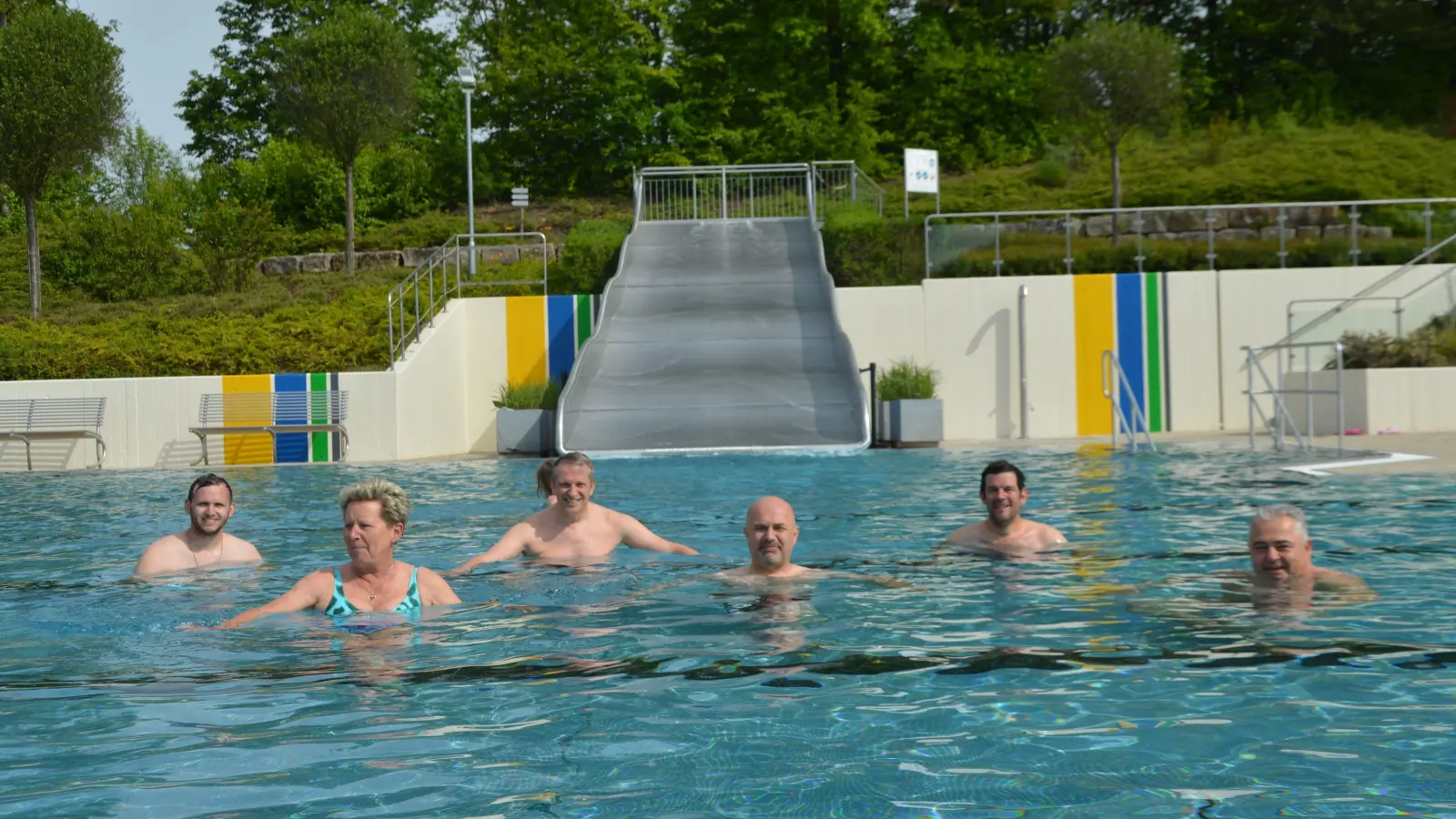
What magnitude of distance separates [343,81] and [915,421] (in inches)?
542

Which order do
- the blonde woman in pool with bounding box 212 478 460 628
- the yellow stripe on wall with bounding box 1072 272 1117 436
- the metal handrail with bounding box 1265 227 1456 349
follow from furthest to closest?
the yellow stripe on wall with bounding box 1072 272 1117 436 < the metal handrail with bounding box 1265 227 1456 349 < the blonde woman in pool with bounding box 212 478 460 628

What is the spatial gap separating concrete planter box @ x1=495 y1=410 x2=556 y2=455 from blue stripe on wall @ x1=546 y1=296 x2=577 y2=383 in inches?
109

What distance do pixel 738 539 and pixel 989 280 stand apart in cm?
1238

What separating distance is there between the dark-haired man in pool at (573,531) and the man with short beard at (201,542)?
1.36 metres

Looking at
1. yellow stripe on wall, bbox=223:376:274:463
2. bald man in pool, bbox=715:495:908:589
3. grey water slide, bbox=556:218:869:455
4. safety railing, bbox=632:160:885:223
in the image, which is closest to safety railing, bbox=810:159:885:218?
safety railing, bbox=632:160:885:223

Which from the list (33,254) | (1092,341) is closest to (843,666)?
(1092,341)

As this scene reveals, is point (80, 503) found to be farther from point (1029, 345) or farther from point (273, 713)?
point (1029, 345)

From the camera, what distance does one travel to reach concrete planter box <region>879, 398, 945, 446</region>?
18.9 metres

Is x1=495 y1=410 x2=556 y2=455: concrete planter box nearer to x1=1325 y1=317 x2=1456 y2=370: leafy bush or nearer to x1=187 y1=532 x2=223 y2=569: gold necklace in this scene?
x1=1325 y1=317 x2=1456 y2=370: leafy bush

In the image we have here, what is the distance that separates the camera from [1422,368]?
17.9m

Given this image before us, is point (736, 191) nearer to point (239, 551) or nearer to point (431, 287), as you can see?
point (431, 287)

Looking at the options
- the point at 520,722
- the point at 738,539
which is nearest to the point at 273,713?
the point at 520,722

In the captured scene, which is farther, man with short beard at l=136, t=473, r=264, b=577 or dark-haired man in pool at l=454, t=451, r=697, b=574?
dark-haired man in pool at l=454, t=451, r=697, b=574

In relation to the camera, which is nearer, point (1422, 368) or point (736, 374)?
point (1422, 368)
